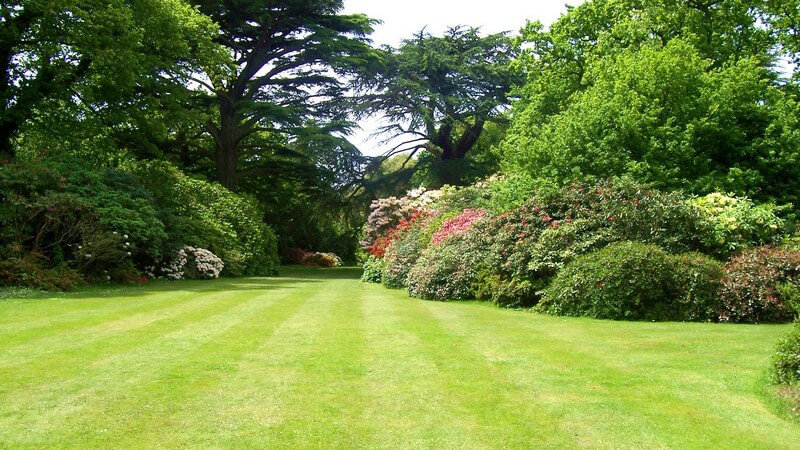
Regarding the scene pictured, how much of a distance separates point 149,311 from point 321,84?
68.7 ft

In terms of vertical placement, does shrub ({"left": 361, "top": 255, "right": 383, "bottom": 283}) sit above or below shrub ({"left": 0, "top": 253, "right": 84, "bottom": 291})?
above

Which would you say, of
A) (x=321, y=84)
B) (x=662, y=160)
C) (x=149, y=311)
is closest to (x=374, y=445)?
(x=149, y=311)

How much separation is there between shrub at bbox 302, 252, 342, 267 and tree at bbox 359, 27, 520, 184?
25.7 feet

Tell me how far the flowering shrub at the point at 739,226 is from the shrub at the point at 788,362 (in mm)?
6544

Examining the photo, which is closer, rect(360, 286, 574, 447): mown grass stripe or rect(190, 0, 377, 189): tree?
rect(360, 286, 574, 447): mown grass stripe

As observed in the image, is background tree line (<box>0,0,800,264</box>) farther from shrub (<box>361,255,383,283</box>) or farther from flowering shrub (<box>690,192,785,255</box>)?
shrub (<box>361,255,383,283</box>)

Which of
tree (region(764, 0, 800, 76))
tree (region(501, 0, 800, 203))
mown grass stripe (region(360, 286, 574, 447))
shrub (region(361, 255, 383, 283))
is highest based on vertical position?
tree (region(764, 0, 800, 76))

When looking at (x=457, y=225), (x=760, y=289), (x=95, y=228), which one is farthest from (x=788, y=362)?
(x=95, y=228)

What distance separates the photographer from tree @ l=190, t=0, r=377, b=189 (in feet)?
92.6

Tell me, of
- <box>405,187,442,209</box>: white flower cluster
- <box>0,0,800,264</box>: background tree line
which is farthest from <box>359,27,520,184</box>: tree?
<box>405,187,442,209</box>: white flower cluster

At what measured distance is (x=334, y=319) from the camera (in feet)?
32.7

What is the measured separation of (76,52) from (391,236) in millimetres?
11444

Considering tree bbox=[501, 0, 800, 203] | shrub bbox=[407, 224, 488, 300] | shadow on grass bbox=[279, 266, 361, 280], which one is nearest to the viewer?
shrub bbox=[407, 224, 488, 300]

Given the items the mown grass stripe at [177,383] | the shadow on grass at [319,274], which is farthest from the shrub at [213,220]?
the mown grass stripe at [177,383]
